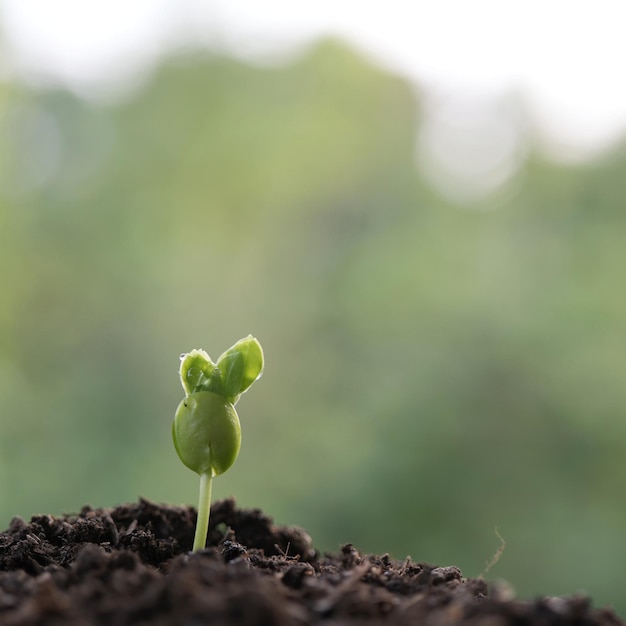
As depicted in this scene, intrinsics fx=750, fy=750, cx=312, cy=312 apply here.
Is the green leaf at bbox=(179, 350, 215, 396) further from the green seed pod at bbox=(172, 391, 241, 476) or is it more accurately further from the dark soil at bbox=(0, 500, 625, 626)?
the dark soil at bbox=(0, 500, 625, 626)

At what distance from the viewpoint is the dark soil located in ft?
1.80

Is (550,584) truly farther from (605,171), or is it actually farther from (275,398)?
(605,171)

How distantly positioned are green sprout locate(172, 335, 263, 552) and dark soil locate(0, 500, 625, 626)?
0.31ft

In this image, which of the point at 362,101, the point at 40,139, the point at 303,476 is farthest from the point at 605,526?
the point at 40,139

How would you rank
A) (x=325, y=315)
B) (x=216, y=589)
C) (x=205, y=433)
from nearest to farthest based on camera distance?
(x=216, y=589), (x=205, y=433), (x=325, y=315)

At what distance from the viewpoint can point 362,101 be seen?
16.4 ft

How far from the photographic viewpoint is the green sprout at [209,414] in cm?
85

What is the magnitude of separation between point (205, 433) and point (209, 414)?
2cm

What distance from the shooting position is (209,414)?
2.81 feet

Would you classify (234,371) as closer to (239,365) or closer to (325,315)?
(239,365)

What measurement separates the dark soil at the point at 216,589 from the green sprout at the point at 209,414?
9cm

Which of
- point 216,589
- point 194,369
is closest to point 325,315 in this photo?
point 194,369

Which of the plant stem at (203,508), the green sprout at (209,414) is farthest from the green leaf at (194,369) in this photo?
the plant stem at (203,508)

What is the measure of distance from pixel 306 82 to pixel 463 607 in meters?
4.85
